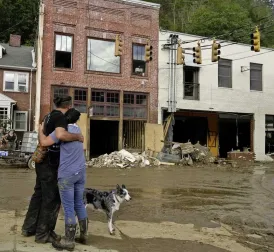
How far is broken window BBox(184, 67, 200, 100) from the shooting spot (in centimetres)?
2914

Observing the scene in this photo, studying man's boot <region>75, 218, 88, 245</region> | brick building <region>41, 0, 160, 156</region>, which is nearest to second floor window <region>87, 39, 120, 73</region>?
brick building <region>41, 0, 160, 156</region>

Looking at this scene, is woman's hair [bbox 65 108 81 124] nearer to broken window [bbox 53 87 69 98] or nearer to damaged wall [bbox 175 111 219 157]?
broken window [bbox 53 87 69 98]

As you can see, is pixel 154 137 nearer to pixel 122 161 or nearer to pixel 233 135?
pixel 122 161

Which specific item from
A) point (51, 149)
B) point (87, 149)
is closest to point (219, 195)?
point (51, 149)

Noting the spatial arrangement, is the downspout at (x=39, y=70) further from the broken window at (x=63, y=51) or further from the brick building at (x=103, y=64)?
the broken window at (x=63, y=51)

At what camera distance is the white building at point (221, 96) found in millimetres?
28156

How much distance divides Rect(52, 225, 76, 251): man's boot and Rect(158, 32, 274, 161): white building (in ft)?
73.5

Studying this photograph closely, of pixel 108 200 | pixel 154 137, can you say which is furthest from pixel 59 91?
pixel 108 200

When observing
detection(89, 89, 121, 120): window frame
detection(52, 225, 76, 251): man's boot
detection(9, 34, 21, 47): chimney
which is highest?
detection(9, 34, 21, 47): chimney

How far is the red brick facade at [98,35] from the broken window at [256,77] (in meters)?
8.65

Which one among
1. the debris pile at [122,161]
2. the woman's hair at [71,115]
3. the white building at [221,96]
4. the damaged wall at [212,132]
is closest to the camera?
the woman's hair at [71,115]

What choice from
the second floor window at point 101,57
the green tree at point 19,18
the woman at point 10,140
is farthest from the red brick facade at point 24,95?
the green tree at point 19,18

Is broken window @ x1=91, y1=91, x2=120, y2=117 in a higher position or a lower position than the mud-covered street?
higher

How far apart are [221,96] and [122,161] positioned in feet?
35.1
